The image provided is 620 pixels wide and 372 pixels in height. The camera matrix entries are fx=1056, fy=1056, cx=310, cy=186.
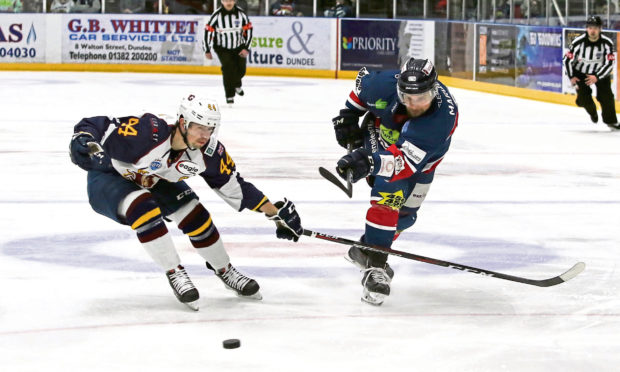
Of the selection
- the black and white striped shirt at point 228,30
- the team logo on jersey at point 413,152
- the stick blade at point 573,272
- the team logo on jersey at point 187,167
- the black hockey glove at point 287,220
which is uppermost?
the black and white striped shirt at point 228,30

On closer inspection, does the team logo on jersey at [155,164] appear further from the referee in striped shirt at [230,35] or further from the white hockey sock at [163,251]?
the referee in striped shirt at [230,35]

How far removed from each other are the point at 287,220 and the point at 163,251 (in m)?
0.47

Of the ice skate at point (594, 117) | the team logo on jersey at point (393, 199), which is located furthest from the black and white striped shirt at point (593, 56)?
the team logo on jersey at point (393, 199)

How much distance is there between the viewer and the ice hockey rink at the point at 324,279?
3.32 m

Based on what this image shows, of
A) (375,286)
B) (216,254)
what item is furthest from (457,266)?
(216,254)

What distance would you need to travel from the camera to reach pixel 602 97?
10320 millimetres

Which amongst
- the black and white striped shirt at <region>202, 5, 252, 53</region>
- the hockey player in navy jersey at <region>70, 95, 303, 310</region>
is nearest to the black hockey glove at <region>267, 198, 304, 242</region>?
the hockey player in navy jersey at <region>70, 95, 303, 310</region>

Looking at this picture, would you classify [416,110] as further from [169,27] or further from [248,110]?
[169,27]

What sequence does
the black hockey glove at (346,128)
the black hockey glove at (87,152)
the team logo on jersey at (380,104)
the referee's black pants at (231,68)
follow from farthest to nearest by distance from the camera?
the referee's black pants at (231,68) < the black hockey glove at (346,128) < the team logo on jersey at (380,104) < the black hockey glove at (87,152)

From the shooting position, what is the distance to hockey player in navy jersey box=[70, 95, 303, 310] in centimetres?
365

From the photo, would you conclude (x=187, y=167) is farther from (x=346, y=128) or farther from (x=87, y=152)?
(x=346, y=128)

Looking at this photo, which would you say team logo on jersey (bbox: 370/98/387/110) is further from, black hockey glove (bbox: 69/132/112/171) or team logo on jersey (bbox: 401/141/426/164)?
black hockey glove (bbox: 69/132/112/171)

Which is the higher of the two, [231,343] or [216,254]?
[216,254]

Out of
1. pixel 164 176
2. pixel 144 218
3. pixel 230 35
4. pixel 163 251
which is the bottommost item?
pixel 163 251
